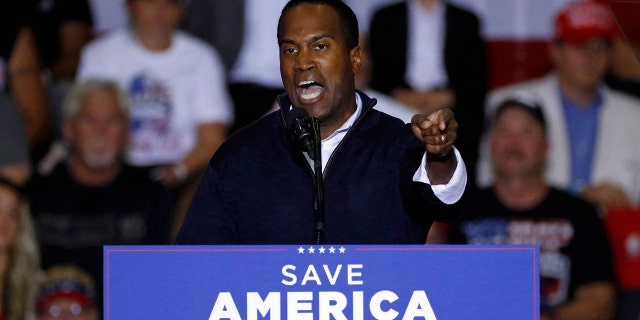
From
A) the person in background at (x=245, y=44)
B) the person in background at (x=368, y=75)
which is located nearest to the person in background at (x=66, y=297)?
the person in background at (x=245, y=44)

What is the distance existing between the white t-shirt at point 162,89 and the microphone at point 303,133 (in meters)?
3.06

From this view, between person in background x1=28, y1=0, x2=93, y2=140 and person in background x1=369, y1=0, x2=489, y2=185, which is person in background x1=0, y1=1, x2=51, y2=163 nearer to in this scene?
person in background x1=28, y1=0, x2=93, y2=140

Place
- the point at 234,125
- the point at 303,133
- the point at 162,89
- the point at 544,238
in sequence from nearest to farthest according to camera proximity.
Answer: the point at 303,133
the point at 544,238
the point at 162,89
the point at 234,125

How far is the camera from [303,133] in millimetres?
2605

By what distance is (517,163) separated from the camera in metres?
5.54

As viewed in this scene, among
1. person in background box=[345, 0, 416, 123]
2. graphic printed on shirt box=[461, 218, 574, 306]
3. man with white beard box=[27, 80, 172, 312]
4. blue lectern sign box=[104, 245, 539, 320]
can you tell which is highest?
person in background box=[345, 0, 416, 123]

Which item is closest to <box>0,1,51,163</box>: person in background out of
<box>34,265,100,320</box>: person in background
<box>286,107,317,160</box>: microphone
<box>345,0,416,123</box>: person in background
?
<box>34,265,100,320</box>: person in background

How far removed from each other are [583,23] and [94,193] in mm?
2428

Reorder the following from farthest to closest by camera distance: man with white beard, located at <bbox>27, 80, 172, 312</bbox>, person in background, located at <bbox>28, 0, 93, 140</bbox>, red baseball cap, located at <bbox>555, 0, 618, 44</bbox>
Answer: red baseball cap, located at <bbox>555, 0, 618, 44</bbox>
person in background, located at <bbox>28, 0, 93, 140</bbox>
man with white beard, located at <bbox>27, 80, 172, 312</bbox>

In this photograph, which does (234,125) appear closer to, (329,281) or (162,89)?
(162,89)

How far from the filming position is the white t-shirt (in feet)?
18.6

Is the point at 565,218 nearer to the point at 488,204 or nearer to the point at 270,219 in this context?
the point at 488,204

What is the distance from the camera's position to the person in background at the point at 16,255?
5.13 meters

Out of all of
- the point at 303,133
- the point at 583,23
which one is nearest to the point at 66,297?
the point at 303,133
